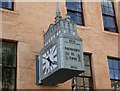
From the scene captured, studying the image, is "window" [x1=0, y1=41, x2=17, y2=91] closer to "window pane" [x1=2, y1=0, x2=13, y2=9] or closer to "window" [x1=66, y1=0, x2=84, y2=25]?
"window pane" [x1=2, y1=0, x2=13, y2=9]

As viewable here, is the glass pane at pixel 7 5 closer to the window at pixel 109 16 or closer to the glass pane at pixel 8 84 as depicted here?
the glass pane at pixel 8 84

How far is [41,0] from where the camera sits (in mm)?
11336

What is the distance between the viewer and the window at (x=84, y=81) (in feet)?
35.1

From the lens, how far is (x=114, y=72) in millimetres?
11766

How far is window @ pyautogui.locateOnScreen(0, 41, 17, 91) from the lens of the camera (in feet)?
31.3

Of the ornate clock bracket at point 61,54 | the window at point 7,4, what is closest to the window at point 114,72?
the ornate clock bracket at point 61,54

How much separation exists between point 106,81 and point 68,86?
1.61m

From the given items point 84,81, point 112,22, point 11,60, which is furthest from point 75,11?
point 11,60

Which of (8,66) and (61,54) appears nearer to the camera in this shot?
(61,54)

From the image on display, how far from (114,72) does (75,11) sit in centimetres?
279

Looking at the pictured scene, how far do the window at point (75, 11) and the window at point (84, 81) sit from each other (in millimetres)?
1534

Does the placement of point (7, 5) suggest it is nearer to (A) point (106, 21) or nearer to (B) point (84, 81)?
(B) point (84, 81)

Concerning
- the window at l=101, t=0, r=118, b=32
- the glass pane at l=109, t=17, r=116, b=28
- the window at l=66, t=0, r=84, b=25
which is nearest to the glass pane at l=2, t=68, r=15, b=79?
the window at l=66, t=0, r=84, b=25

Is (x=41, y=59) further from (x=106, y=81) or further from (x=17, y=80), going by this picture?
(x=106, y=81)
